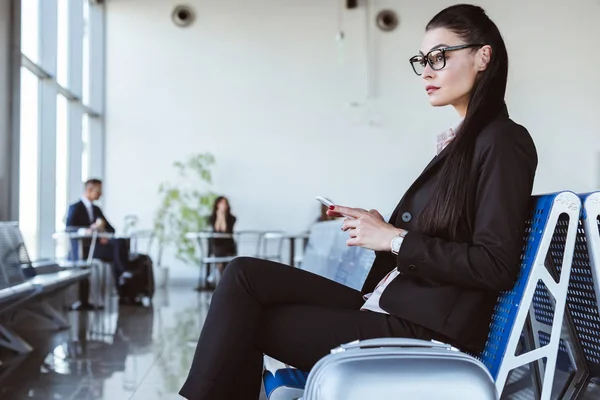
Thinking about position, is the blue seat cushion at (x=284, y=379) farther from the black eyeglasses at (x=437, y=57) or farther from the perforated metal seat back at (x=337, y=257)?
the perforated metal seat back at (x=337, y=257)

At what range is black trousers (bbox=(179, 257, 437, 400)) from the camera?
129cm

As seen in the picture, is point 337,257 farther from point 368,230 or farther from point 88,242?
point 88,242

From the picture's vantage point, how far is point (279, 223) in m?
9.32

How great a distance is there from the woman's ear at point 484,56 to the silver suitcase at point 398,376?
627 millimetres

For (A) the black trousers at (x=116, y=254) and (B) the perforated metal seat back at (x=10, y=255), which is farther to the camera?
(A) the black trousers at (x=116, y=254)

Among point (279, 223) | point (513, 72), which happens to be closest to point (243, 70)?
point (279, 223)

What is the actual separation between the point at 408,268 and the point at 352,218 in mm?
189

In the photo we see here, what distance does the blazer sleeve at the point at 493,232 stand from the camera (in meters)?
1.21

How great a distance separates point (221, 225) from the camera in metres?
8.59

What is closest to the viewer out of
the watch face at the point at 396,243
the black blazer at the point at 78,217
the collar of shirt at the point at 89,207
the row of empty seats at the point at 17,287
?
the watch face at the point at 396,243

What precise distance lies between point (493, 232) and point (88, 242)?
595cm

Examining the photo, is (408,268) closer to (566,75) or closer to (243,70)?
(243,70)

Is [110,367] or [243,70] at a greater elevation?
[243,70]

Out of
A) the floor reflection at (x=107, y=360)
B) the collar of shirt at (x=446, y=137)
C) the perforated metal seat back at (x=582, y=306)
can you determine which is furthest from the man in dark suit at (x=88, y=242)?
the perforated metal seat back at (x=582, y=306)
